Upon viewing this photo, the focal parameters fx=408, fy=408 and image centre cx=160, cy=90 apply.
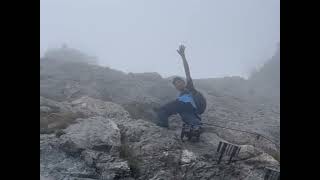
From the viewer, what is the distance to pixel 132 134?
45.6 ft

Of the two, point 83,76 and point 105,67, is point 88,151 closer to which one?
point 83,76

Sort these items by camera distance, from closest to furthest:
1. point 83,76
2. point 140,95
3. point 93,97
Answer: point 93,97 → point 140,95 → point 83,76

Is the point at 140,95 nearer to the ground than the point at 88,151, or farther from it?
farther from it

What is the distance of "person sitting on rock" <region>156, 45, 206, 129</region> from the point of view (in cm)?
1535

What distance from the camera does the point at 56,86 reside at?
18.5 meters

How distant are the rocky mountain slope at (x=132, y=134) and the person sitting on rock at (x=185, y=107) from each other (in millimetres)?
403

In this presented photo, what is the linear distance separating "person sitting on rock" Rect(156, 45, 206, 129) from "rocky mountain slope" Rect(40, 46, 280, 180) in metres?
0.40

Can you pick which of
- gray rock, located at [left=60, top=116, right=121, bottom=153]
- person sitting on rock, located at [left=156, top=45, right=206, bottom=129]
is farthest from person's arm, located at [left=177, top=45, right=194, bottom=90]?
gray rock, located at [left=60, top=116, right=121, bottom=153]

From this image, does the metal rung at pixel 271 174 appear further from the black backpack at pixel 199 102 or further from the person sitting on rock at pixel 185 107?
the black backpack at pixel 199 102

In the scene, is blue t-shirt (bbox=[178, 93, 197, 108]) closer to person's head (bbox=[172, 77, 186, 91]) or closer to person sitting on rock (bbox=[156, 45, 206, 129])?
person sitting on rock (bbox=[156, 45, 206, 129])

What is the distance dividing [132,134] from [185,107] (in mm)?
2800

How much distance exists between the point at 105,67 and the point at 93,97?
5907 millimetres
